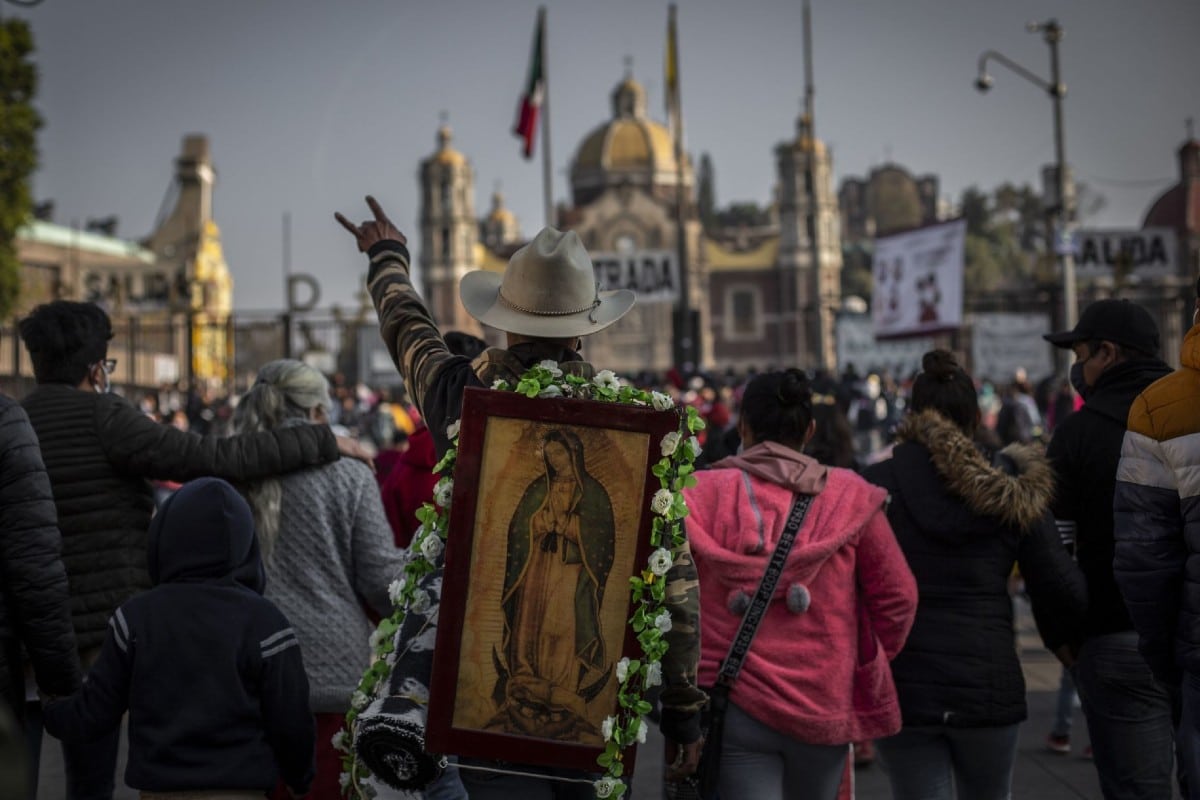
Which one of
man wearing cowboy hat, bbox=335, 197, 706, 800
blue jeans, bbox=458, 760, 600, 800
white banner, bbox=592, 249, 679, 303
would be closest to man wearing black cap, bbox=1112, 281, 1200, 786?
man wearing cowboy hat, bbox=335, 197, 706, 800

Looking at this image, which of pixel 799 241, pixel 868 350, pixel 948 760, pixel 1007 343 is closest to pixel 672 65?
pixel 868 350

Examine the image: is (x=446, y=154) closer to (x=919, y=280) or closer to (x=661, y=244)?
(x=661, y=244)

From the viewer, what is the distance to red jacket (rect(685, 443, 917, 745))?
425 cm

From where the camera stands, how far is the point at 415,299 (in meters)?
3.88

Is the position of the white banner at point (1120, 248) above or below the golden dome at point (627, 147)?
below

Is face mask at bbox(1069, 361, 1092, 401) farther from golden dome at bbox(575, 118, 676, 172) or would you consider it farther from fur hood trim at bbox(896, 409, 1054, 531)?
golden dome at bbox(575, 118, 676, 172)

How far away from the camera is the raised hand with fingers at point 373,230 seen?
4.03 m

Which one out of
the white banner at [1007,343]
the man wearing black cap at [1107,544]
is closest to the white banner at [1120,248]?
the white banner at [1007,343]

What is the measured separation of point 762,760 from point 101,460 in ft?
7.95

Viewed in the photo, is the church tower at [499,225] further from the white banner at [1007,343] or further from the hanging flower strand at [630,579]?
the hanging flower strand at [630,579]

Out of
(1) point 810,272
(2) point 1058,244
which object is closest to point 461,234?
(1) point 810,272

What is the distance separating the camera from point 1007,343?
79.8ft

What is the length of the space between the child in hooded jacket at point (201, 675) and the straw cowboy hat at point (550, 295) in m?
0.99

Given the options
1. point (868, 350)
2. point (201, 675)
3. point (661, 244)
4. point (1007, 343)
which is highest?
point (661, 244)
